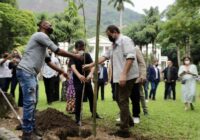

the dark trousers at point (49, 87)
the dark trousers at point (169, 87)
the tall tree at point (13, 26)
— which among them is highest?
the tall tree at point (13, 26)

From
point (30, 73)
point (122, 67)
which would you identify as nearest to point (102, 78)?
point (122, 67)

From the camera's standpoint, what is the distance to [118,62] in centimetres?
775

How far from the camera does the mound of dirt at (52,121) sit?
7.98 meters

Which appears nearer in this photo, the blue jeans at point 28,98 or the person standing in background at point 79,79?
the blue jeans at point 28,98

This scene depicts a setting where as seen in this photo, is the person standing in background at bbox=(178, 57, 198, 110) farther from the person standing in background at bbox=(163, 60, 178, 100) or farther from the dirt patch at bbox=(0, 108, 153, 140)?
the dirt patch at bbox=(0, 108, 153, 140)

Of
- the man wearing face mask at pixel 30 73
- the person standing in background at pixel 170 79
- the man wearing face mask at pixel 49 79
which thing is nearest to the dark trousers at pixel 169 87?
the person standing in background at pixel 170 79

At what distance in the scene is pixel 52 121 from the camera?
27.0ft

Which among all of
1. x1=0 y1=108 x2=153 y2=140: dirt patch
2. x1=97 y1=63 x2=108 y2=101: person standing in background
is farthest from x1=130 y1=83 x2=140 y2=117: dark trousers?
x1=97 y1=63 x2=108 y2=101: person standing in background

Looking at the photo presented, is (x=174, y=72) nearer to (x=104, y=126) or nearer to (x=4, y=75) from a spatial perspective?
(x=4, y=75)

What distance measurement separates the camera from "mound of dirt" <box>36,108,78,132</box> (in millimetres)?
7977

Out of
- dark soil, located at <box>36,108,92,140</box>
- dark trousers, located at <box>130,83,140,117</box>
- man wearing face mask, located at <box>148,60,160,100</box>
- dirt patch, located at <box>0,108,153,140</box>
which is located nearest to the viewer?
dirt patch, located at <box>0,108,153,140</box>

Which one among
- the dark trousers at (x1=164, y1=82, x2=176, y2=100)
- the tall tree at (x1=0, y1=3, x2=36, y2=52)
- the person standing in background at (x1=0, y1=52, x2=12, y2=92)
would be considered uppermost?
the tall tree at (x1=0, y1=3, x2=36, y2=52)

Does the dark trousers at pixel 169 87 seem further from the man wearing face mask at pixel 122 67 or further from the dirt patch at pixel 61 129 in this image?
the man wearing face mask at pixel 122 67

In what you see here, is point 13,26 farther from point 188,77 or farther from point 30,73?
point 30,73
